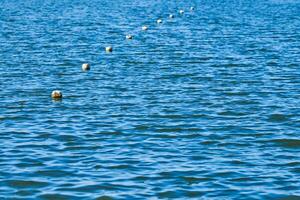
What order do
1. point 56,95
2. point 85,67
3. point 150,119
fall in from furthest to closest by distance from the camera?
point 85,67
point 56,95
point 150,119

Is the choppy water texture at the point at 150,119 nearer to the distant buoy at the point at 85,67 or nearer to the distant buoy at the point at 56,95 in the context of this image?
the distant buoy at the point at 56,95

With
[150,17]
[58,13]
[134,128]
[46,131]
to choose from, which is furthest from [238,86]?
[58,13]

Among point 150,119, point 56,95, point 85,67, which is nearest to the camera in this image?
point 150,119

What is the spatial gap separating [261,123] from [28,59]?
23.6 meters

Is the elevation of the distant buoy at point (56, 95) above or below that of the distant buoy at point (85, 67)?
above

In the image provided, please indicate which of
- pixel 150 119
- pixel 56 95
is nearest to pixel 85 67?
pixel 56 95

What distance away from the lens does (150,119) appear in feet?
105

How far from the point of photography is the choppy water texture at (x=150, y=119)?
23109 mm

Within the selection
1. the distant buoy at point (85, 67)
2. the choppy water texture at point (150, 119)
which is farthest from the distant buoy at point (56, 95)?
the distant buoy at point (85, 67)

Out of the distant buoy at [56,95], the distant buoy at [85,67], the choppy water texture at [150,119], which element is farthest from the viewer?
the distant buoy at [85,67]

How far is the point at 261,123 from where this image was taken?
3138 cm

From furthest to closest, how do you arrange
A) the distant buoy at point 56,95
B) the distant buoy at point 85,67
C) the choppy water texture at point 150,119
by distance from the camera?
the distant buoy at point 85,67, the distant buoy at point 56,95, the choppy water texture at point 150,119

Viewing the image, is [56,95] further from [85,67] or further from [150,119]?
[85,67]

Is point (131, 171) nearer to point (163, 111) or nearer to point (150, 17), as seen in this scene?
point (163, 111)
